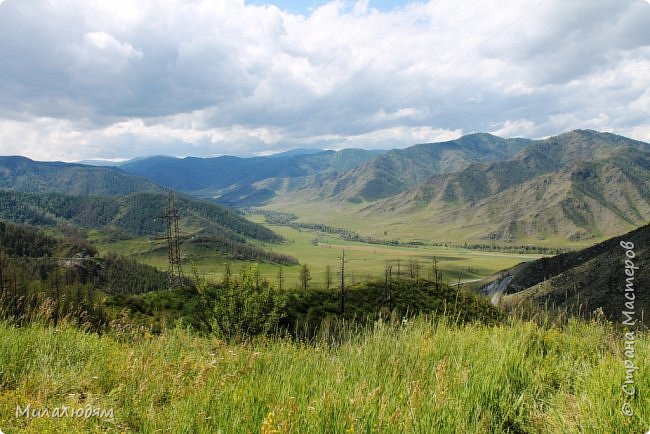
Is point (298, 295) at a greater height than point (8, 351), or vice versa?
point (8, 351)

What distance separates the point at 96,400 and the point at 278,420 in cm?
295

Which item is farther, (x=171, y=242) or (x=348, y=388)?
(x=171, y=242)

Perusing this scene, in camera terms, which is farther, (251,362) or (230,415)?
(251,362)

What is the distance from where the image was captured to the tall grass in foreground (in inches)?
150

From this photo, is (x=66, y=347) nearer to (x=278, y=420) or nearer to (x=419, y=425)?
(x=278, y=420)

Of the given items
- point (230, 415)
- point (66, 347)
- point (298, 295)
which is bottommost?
point (298, 295)

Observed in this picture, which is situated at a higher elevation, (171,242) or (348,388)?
(348,388)

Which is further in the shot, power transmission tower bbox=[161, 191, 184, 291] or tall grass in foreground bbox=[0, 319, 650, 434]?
power transmission tower bbox=[161, 191, 184, 291]

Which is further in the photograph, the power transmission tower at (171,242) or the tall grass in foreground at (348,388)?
the power transmission tower at (171,242)

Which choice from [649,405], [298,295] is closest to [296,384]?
[649,405]

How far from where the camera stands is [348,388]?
4520 mm

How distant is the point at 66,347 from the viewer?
6.90 metres

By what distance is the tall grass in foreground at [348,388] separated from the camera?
3811mm

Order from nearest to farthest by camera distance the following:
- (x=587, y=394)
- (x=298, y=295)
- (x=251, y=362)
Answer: (x=587, y=394)
(x=251, y=362)
(x=298, y=295)
